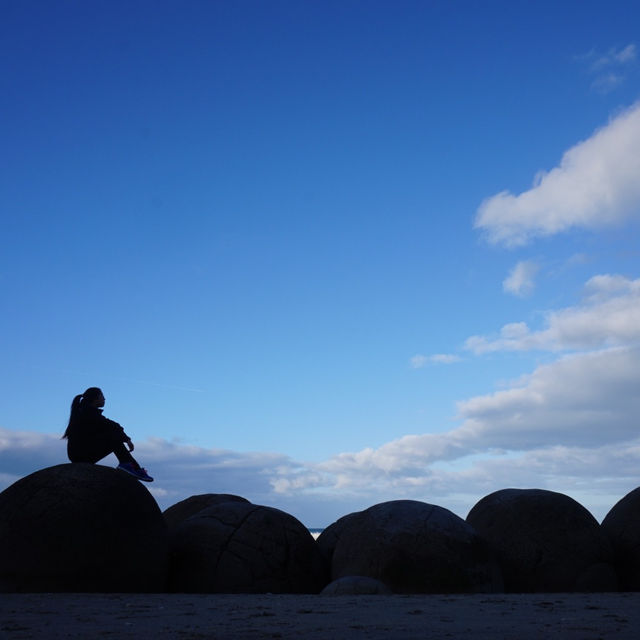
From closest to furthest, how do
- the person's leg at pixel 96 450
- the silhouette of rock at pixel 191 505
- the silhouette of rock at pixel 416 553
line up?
the silhouette of rock at pixel 416 553 → the person's leg at pixel 96 450 → the silhouette of rock at pixel 191 505

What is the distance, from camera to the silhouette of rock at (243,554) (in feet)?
32.3

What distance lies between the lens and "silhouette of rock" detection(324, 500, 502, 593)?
10016mm

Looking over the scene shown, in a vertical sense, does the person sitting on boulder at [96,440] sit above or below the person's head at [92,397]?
below

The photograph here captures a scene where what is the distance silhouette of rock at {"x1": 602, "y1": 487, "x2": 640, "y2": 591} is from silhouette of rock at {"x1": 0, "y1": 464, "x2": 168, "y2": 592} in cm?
687

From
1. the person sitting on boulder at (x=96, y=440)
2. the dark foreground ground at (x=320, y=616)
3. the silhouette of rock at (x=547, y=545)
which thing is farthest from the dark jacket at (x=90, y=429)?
the silhouette of rock at (x=547, y=545)

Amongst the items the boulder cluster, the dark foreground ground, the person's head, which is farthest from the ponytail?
the dark foreground ground

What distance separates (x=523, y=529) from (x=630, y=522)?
1.91 metres

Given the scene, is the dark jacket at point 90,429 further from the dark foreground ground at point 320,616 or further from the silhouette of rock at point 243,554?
the dark foreground ground at point 320,616

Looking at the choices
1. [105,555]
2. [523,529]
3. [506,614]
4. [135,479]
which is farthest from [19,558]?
[523,529]

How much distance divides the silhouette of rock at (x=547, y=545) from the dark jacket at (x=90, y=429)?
559cm

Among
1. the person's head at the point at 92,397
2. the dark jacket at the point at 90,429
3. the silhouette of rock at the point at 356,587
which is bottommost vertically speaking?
the silhouette of rock at the point at 356,587

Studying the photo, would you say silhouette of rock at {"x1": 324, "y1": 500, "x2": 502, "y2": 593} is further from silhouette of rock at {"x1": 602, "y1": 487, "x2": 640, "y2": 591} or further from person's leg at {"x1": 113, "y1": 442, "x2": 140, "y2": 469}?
person's leg at {"x1": 113, "y1": 442, "x2": 140, "y2": 469}

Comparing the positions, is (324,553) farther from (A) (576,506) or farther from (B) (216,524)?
(A) (576,506)

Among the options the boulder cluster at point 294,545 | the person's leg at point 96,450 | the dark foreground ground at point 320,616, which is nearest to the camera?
the dark foreground ground at point 320,616
